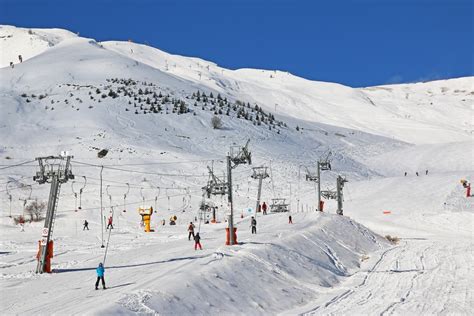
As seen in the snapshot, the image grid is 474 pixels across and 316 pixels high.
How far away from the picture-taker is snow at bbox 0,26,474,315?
79.2 feet

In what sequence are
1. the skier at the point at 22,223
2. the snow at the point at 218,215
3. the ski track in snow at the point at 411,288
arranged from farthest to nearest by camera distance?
1. the skier at the point at 22,223
2. the snow at the point at 218,215
3. the ski track in snow at the point at 411,288

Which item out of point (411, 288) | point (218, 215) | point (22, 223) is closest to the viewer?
point (411, 288)

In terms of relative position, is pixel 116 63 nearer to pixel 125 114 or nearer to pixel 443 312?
pixel 125 114

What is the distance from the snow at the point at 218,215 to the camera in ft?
79.2

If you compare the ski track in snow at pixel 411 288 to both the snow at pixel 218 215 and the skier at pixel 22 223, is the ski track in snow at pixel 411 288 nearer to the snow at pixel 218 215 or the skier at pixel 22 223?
the snow at pixel 218 215

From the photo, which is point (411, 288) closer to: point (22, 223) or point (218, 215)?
point (22, 223)

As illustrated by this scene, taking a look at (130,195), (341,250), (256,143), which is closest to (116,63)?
(256,143)

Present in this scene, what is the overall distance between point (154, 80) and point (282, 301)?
386 ft

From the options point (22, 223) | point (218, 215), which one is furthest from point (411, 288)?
point (218, 215)

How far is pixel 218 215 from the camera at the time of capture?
63.8 m

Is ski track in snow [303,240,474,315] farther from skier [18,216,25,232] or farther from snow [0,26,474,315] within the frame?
skier [18,216,25,232]

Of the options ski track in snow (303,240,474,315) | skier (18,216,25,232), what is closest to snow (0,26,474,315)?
ski track in snow (303,240,474,315)

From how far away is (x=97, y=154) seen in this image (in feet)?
270

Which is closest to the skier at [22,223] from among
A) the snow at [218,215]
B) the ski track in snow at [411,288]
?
the snow at [218,215]
